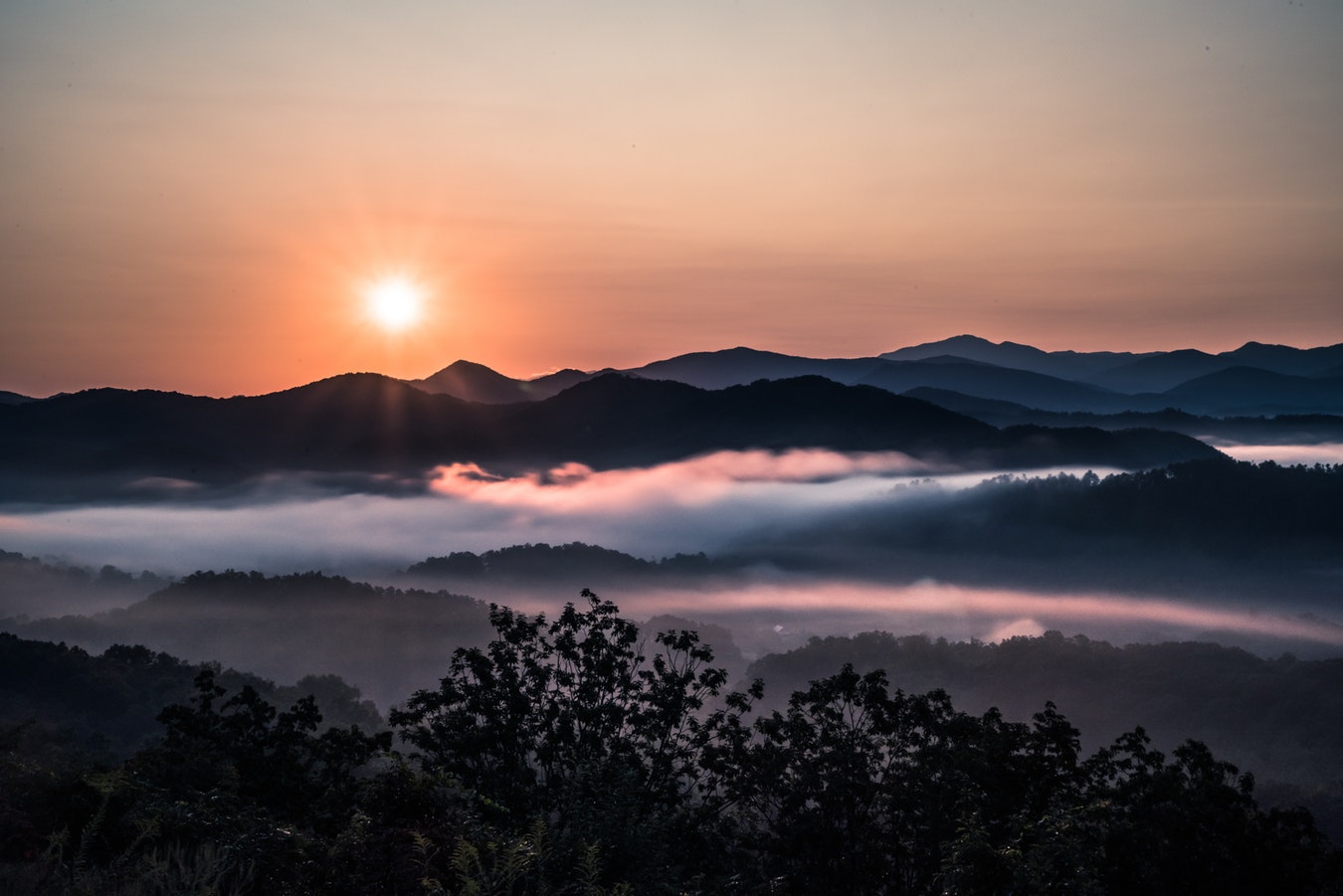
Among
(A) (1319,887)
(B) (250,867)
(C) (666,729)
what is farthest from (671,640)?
(B) (250,867)

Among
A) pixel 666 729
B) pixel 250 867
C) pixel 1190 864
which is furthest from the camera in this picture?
pixel 666 729

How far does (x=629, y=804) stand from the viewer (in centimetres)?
Result: 1720

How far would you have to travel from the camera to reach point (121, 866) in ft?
38.7

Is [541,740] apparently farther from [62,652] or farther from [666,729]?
[62,652]

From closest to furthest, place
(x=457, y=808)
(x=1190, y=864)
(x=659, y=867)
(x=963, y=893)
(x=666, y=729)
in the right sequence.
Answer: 1. (x=963, y=893)
2. (x=659, y=867)
3. (x=457, y=808)
4. (x=1190, y=864)
5. (x=666, y=729)

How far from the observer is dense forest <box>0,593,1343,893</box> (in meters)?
12.1

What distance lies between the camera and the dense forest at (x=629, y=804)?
39.7ft

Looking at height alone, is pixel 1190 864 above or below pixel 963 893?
below

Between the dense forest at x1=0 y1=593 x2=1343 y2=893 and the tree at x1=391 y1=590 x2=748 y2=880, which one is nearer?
the dense forest at x1=0 y1=593 x2=1343 y2=893

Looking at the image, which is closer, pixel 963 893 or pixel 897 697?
pixel 963 893

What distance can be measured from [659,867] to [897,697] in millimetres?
11845

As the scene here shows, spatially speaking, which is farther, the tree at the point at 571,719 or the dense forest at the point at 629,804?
the tree at the point at 571,719

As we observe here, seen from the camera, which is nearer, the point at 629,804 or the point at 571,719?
the point at 629,804

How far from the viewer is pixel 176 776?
2372cm
